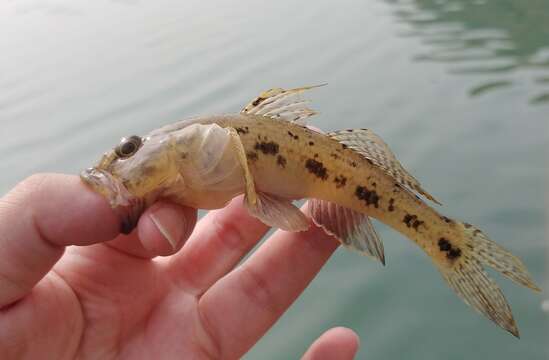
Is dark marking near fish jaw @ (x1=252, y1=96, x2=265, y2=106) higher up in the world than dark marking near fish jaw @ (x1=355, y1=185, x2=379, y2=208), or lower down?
higher up

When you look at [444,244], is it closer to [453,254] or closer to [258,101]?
[453,254]

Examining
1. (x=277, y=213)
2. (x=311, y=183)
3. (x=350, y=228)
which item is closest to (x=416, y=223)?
(x=350, y=228)

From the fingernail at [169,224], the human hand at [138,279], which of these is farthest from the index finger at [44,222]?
the fingernail at [169,224]

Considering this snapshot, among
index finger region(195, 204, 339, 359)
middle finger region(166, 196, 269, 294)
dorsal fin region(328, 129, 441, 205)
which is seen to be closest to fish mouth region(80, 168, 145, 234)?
index finger region(195, 204, 339, 359)

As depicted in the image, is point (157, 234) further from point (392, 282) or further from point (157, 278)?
point (392, 282)

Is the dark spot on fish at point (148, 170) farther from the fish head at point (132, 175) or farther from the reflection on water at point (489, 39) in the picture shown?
the reflection on water at point (489, 39)

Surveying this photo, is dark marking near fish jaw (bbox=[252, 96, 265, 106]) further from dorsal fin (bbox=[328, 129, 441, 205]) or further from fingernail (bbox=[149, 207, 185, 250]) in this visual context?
fingernail (bbox=[149, 207, 185, 250])
